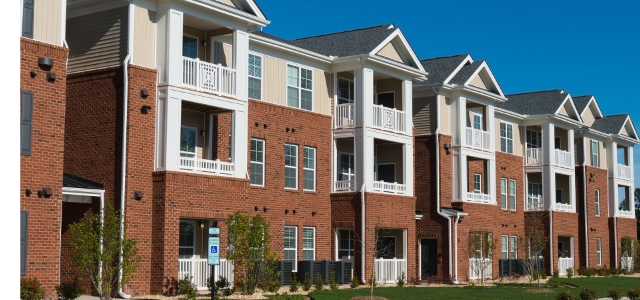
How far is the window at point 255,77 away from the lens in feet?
103

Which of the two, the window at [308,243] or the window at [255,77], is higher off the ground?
the window at [255,77]

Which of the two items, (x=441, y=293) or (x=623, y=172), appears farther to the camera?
(x=623, y=172)

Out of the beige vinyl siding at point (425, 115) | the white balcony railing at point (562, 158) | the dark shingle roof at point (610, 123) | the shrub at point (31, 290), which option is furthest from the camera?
the dark shingle roof at point (610, 123)

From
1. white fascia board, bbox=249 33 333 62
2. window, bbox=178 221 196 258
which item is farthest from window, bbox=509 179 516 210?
window, bbox=178 221 196 258

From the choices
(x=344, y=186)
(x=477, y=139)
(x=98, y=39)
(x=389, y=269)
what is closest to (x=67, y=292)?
(x=98, y=39)

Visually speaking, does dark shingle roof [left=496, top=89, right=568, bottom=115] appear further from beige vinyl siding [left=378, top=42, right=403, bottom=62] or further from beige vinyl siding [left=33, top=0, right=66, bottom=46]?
beige vinyl siding [left=33, top=0, right=66, bottom=46]

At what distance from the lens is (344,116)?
35.2m

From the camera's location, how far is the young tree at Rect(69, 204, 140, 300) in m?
21.9

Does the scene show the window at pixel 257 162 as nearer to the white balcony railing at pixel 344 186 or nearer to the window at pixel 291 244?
the window at pixel 291 244

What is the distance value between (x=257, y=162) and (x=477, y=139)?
14516 mm

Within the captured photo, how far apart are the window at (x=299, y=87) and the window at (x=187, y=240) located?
7.39 metres

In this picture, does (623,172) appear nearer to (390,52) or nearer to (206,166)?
(390,52)

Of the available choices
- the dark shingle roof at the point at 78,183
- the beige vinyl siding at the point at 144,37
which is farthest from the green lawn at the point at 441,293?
the beige vinyl siding at the point at 144,37

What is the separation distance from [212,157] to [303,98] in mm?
6021
